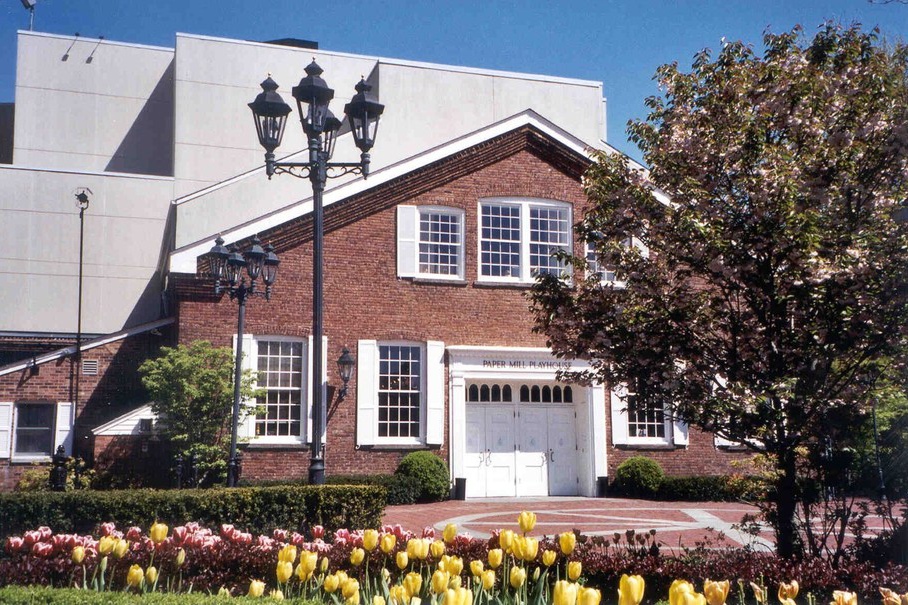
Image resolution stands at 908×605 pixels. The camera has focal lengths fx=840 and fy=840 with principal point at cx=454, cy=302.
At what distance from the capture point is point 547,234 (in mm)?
21297

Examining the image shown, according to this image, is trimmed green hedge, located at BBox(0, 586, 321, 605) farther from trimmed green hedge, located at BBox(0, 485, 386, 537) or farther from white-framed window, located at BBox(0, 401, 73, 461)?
white-framed window, located at BBox(0, 401, 73, 461)

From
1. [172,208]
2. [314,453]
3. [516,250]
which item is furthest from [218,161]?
[314,453]

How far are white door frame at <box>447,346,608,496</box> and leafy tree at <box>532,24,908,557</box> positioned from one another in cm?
1059

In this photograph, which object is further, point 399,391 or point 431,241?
point 431,241

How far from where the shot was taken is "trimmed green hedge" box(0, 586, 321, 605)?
4867 millimetres

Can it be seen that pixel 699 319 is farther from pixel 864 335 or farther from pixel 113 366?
pixel 113 366

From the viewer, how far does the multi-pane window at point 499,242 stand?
821 inches

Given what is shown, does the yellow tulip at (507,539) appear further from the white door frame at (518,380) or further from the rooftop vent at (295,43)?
the rooftop vent at (295,43)

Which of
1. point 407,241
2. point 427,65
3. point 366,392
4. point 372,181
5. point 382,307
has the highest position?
point 427,65

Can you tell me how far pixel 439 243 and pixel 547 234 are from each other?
9.39 feet

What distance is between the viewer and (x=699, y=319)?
29.3 feet

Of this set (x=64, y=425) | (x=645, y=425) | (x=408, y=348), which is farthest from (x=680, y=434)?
(x=64, y=425)

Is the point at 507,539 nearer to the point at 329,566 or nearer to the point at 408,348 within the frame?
the point at 329,566

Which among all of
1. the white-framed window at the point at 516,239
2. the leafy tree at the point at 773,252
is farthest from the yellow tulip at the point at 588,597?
the white-framed window at the point at 516,239
